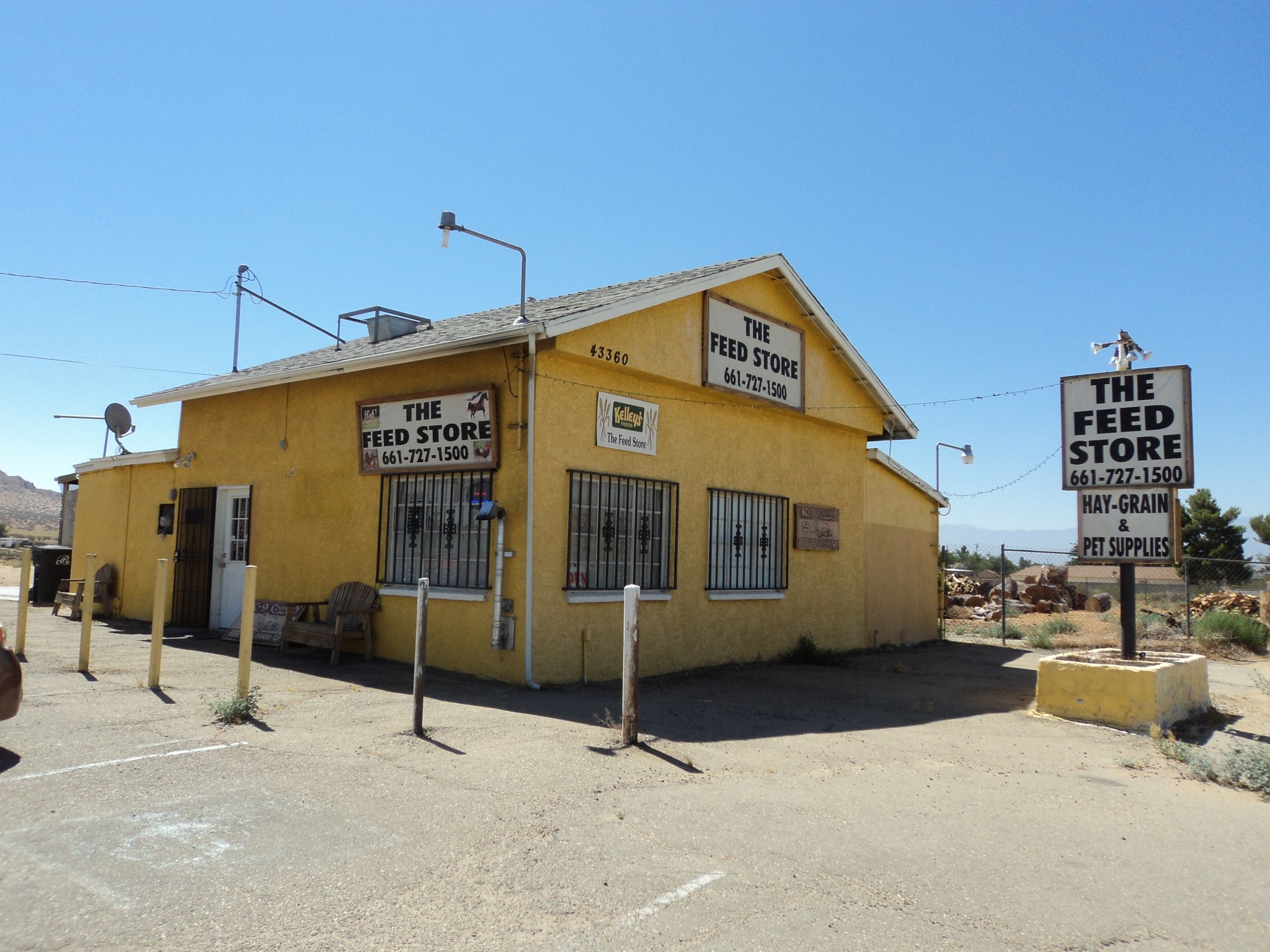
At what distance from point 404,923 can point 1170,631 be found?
18451mm

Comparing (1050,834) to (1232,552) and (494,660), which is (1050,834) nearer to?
(494,660)

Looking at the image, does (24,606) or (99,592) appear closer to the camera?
(24,606)

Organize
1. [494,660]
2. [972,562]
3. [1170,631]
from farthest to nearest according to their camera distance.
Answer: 1. [972,562]
2. [1170,631]
3. [494,660]

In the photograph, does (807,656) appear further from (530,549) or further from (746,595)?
(530,549)

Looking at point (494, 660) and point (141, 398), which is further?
point (141, 398)

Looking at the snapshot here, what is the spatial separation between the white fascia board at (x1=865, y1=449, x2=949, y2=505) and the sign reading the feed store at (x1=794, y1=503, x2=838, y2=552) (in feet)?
6.09

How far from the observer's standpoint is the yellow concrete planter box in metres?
8.45

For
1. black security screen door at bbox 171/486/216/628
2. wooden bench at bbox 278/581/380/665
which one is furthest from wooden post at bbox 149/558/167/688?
black security screen door at bbox 171/486/216/628

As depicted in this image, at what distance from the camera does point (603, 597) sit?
33.0 ft

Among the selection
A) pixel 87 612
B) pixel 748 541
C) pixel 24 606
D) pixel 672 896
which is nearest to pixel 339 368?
pixel 87 612

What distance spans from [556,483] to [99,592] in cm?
975

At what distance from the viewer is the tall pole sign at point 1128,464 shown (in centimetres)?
934

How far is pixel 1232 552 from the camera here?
40094 millimetres

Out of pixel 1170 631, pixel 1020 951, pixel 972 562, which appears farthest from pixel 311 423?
pixel 972 562
